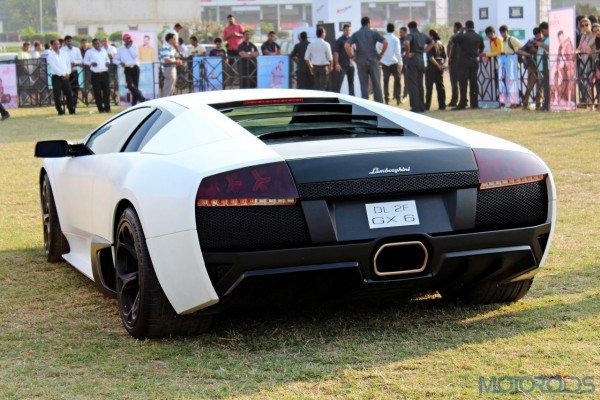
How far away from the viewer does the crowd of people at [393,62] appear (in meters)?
22.9

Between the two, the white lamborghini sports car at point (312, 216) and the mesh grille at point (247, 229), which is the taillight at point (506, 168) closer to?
the white lamborghini sports car at point (312, 216)

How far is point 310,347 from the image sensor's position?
16.9 feet

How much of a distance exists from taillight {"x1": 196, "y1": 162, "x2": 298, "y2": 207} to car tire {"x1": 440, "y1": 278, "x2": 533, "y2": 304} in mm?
1358

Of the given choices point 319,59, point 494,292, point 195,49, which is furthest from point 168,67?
point 494,292

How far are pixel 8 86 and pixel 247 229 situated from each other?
29.3 m

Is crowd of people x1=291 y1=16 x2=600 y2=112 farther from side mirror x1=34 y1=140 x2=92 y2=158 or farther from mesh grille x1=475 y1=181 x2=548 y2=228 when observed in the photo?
mesh grille x1=475 y1=181 x2=548 y2=228

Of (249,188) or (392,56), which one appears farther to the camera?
(392,56)

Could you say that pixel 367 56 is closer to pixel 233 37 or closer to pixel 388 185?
pixel 233 37

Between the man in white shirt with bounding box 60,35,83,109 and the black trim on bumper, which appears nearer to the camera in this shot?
the black trim on bumper

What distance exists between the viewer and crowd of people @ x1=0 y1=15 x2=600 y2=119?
2294 centimetres

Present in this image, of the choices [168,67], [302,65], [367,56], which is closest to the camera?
[367,56]

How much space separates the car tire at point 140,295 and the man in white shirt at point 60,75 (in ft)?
74.7

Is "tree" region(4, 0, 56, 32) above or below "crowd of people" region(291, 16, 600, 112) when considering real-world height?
above

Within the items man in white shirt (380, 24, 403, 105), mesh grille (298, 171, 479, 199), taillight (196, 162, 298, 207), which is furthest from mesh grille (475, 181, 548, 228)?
man in white shirt (380, 24, 403, 105)
